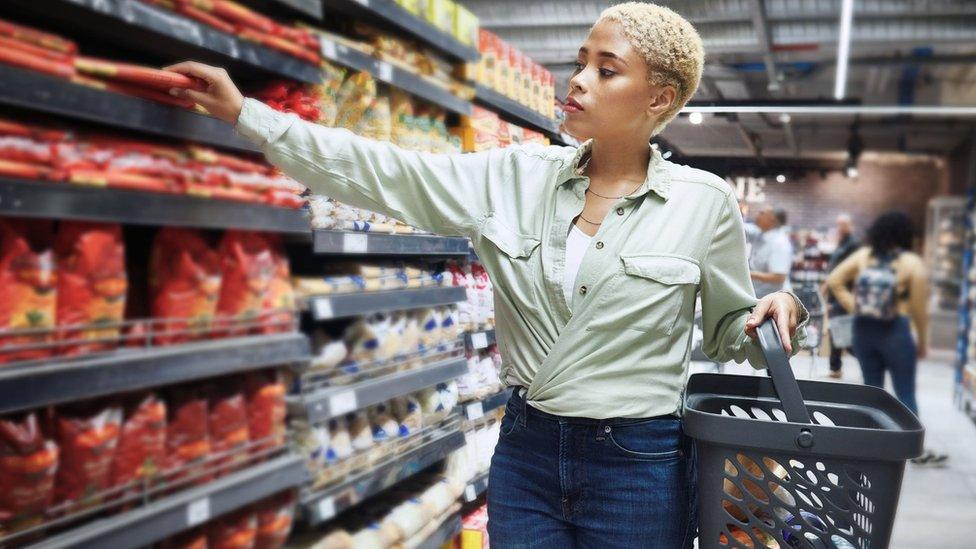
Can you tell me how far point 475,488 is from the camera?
3416 millimetres

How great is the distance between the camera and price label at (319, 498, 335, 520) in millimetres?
2242

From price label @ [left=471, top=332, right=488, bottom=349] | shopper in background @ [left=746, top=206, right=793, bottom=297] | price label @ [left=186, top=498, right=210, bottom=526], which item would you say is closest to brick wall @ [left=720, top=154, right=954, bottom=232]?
shopper in background @ [left=746, top=206, right=793, bottom=297]

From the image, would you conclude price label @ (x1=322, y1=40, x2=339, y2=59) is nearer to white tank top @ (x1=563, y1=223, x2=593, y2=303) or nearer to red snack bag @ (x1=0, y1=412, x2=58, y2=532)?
white tank top @ (x1=563, y1=223, x2=593, y2=303)

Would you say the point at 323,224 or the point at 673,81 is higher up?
the point at 673,81

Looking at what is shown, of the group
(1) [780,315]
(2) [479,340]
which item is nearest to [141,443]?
(1) [780,315]

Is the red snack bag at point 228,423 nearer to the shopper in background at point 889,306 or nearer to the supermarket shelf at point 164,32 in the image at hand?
the supermarket shelf at point 164,32

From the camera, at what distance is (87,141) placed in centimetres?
166

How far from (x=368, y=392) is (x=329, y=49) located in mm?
960

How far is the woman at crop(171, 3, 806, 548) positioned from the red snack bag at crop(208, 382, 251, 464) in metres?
0.60

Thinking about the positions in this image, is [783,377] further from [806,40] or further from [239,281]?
[806,40]

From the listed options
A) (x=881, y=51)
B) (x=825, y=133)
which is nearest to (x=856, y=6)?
(x=881, y=51)

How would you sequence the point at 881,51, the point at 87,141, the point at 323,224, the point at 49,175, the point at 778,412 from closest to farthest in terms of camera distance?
1. the point at 49,175
2. the point at 87,141
3. the point at 778,412
4. the point at 323,224
5. the point at 881,51

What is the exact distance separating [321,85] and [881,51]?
9.25 metres

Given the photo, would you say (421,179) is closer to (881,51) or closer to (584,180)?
(584,180)
